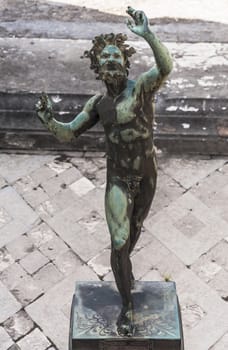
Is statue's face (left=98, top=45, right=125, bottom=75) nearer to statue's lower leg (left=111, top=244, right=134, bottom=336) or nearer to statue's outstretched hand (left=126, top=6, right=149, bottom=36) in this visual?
statue's outstretched hand (left=126, top=6, right=149, bottom=36)

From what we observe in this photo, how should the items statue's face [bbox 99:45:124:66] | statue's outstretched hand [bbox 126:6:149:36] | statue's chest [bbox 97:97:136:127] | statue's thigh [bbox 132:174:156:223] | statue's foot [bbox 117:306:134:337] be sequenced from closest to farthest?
statue's outstretched hand [bbox 126:6:149:36] → statue's face [bbox 99:45:124:66] → statue's chest [bbox 97:97:136:127] → statue's thigh [bbox 132:174:156:223] → statue's foot [bbox 117:306:134:337]

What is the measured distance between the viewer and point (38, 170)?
264 inches

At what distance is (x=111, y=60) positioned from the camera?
344cm

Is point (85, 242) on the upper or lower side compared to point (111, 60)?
lower

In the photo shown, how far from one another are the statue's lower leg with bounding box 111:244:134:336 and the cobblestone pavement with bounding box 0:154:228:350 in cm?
112

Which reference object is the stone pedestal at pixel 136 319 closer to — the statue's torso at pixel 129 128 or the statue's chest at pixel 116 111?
the statue's torso at pixel 129 128

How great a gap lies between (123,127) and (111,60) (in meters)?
0.40

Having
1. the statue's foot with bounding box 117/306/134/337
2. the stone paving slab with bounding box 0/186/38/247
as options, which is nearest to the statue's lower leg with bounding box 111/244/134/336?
the statue's foot with bounding box 117/306/134/337

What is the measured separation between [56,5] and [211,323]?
5.75 metres

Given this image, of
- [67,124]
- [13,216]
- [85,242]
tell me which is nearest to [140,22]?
[67,124]

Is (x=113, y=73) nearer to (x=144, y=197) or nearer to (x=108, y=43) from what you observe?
(x=108, y=43)

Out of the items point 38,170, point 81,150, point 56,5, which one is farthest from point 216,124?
point 56,5

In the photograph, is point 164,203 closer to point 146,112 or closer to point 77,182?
point 77,182

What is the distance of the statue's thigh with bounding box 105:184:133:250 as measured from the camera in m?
3.76
